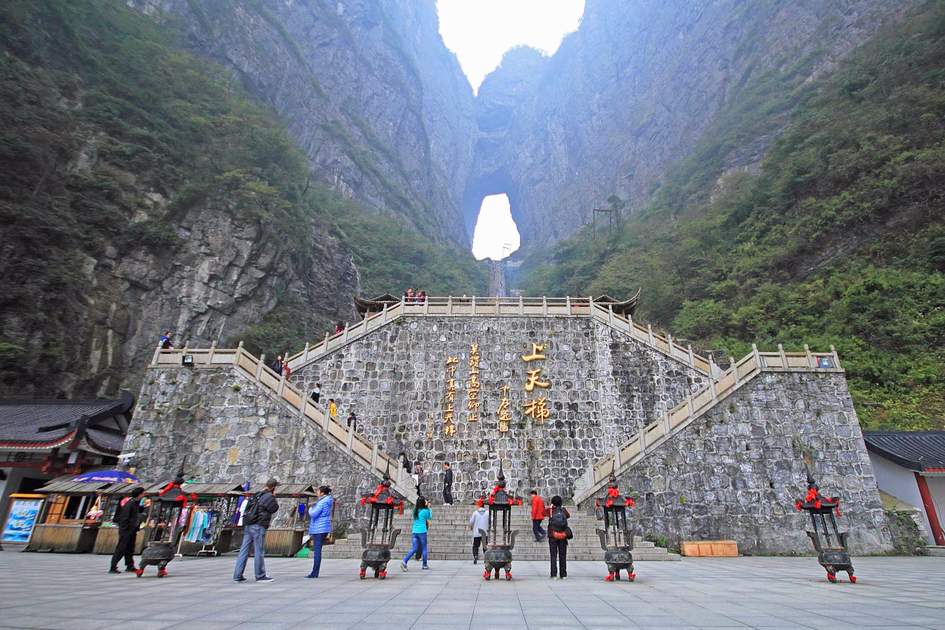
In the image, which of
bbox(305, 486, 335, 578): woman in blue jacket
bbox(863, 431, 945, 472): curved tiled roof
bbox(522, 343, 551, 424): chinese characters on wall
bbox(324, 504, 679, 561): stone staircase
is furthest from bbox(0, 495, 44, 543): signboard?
bbox(863, 431, 945, 472): curved tiled roof

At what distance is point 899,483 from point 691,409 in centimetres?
678

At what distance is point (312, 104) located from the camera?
2259 inches

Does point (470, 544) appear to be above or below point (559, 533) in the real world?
below

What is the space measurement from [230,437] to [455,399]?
26.6 feet

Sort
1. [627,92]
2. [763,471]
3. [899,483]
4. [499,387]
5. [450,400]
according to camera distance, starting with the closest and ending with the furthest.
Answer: [763,471]
[899,483]
[450,400]
[499,387]
[627,92]

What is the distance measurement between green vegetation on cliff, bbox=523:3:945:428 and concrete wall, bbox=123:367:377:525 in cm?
1932

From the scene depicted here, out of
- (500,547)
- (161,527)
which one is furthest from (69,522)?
(500,547)

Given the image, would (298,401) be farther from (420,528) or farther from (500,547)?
(500,547)

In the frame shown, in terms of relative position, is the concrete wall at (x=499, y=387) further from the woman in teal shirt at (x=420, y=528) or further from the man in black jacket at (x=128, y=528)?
the man in black jacket at (x=128, y=528)

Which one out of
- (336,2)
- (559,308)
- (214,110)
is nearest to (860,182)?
(559,308)

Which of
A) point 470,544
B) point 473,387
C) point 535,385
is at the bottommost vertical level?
point 470,544

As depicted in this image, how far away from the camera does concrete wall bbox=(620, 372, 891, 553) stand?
13547 millimetres

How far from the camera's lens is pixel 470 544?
1175 centimetres

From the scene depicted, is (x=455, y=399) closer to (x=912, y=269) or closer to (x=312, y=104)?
(x=912, y=269)
